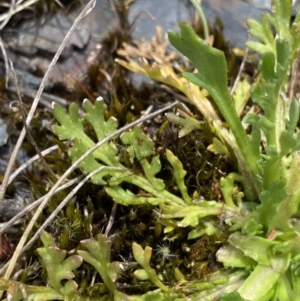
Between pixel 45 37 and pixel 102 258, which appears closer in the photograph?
pixel 102 258

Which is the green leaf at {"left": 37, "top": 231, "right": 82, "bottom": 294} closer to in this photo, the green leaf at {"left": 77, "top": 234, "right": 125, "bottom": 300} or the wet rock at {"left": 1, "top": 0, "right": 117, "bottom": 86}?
the green leaf at {"left": 77, "top": 234, "right": 125, "bottom": 300}

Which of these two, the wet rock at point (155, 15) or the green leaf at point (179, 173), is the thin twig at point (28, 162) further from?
the wet rock at point (155, 15)

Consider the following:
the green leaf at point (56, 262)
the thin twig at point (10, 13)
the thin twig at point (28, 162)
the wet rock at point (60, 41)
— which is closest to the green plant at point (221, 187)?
the green leaf at point (56, 262)

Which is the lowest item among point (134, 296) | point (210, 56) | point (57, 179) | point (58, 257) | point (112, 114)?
point (134, 296)

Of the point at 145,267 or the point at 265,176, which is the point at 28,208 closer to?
the point at 145,267

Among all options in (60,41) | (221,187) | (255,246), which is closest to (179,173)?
(221,187)

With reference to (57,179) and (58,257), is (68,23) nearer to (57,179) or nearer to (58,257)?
(57,179)

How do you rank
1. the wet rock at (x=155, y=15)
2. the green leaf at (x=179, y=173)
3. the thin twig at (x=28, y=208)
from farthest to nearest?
1. the wet rock at (x=155, y=15)
2. the green leaf at (x=179, y=173)
3. the thin twig at (x=28, y=208)

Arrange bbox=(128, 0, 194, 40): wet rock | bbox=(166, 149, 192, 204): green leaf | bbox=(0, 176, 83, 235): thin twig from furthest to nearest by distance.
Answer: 1. bbox=(128, 0, 194, 40): wet rock
2. bbox=(166, 149, 192, 204): green leaf
3. bbox=(0, 176, 83, 235): thin twig

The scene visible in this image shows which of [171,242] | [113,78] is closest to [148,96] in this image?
[113,78]

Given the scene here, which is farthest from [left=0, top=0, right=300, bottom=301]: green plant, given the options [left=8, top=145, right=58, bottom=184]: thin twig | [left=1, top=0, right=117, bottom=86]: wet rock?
[left=1, top=0, right=117, bottom=86]: wet rock

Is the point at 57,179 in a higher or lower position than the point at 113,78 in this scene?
lower
